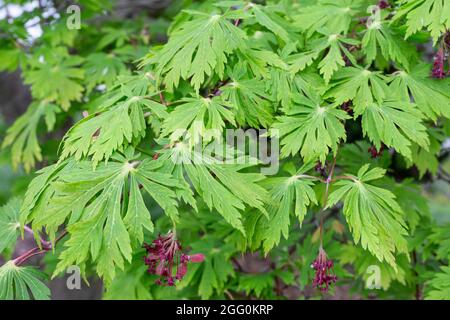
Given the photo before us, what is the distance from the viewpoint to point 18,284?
1.50m

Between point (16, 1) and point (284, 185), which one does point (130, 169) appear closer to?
point (284, 185)

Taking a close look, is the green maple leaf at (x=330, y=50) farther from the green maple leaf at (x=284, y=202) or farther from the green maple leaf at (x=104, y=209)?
the green maple leaf at (x=104, y=209)

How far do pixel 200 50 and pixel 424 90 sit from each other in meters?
0.70

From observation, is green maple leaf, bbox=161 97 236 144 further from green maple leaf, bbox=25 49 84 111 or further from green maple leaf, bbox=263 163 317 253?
green maple leaf, bbox=25 49 84 111

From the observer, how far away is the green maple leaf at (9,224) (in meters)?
1.60

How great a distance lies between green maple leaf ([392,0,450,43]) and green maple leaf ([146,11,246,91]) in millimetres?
488

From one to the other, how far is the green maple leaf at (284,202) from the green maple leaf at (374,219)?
0.25ft

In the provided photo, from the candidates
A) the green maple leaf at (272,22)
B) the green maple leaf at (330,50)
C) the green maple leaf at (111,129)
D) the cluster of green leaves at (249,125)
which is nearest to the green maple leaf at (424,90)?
the cluster of green leaves at (249,125)

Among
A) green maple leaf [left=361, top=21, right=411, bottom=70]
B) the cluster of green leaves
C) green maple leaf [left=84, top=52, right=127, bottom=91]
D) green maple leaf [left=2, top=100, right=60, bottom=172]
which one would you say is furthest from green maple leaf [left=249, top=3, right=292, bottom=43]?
green maple leaf [left=2, top=100, right=60, bottom=172]

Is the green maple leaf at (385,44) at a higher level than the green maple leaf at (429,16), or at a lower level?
lower

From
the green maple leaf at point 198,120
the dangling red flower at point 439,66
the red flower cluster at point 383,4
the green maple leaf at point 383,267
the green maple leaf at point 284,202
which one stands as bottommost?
the green maple leaf at point 383,267

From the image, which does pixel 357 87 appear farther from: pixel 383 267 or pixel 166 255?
pixel 383 267

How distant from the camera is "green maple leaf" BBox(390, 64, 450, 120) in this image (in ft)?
5.13

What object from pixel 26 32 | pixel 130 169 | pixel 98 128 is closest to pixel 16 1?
pixel 26 32
